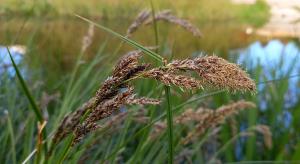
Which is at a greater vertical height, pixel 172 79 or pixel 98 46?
pixel 98 46

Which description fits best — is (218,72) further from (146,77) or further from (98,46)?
(98,46)

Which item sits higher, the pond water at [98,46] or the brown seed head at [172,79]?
the pond water at [98,46]

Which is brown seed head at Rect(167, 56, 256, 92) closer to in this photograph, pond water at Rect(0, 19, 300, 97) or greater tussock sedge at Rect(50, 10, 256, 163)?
greater tussock sedge at Rect(50, 10, 256, 163)

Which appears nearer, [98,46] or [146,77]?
[146,77]

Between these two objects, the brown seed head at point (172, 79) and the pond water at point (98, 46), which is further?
the pond water at point (98, 46)

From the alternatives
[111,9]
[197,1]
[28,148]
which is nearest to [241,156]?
[28,148]

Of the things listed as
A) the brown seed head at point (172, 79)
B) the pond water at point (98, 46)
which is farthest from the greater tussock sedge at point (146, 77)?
the pond water at point (98, 46)

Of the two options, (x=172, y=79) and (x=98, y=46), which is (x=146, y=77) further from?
(x=98, y=46)

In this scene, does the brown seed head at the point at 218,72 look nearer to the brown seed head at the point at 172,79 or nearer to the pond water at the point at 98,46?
the brown seed head at the point at 172,79

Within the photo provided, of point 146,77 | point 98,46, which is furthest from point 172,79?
point 98,46

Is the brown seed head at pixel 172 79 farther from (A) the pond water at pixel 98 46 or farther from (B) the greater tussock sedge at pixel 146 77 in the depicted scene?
(A) the pond water at pixel 98 46

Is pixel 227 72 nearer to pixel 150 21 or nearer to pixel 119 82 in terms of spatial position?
pixel 119 82
